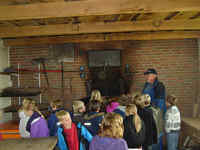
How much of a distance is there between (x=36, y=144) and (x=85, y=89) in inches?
123

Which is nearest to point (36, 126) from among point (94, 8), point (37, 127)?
point (37, 127)

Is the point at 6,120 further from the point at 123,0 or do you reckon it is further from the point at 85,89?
the point at 123,0

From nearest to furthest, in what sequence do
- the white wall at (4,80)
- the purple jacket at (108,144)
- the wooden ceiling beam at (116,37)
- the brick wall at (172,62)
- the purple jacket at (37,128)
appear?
the purple jacket at (108,144)
the purple jacket at (37,128)
the wooden ceiling beam at (116,37)
the white wall at (4,80)
the brick wall at (172,62)

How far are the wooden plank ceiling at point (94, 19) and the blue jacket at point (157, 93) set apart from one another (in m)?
1.18

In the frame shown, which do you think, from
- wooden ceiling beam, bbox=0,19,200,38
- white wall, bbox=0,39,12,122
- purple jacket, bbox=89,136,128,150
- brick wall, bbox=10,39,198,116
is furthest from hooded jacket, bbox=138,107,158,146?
white wall, bbox=0,39,12,122

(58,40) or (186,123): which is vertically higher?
(58,40)

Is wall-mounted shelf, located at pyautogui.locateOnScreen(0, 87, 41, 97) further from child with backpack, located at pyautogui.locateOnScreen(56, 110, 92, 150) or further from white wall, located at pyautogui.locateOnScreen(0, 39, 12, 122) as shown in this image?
child with backpack, located at pyautogui.locateOnScreen(56, 110, 92, 150)

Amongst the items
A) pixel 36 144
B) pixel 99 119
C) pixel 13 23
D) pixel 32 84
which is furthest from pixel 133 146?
pixel 32 84

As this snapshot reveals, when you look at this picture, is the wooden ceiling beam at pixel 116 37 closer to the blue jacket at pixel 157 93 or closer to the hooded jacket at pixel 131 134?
the blue jacket at pixel 157 93

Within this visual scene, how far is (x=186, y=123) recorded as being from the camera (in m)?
4.17

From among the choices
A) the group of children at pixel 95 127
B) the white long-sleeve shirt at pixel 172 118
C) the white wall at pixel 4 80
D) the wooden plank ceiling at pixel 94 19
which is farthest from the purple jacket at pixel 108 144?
the white wall at pixel 4 80

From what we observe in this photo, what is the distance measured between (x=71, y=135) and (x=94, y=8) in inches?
68.1

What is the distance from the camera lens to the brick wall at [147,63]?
16.7 ft

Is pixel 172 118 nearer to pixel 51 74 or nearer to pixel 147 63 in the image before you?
pixel 147 63
